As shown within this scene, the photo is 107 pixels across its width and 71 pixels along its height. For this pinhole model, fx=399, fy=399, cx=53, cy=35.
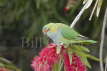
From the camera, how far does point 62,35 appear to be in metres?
1.07

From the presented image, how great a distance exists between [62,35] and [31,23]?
1.65 m

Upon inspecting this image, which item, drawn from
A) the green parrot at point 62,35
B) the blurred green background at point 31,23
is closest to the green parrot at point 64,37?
the green parrot at point 62,35

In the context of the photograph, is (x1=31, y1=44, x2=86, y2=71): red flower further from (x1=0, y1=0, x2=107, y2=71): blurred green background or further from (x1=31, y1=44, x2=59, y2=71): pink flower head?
(x1=0, y1=0, x2=107, y2=71): blurred green background

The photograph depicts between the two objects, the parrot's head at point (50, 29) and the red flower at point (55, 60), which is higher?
the parrot's head at point (50, 29)

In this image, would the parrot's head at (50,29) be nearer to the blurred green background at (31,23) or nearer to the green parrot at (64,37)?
the green parrot at (64,37)

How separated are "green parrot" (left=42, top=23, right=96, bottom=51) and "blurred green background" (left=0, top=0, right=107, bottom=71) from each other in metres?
0.82

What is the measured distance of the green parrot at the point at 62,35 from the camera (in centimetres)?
105

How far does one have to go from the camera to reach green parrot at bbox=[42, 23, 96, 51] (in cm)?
105

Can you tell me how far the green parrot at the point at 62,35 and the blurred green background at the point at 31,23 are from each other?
82 cm

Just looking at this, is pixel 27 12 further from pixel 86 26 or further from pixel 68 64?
pixel 68 64

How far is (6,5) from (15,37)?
0.50 meters

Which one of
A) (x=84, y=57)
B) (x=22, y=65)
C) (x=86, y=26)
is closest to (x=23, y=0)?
(x=86, y=26)

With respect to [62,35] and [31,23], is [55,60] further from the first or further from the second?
[31,23]

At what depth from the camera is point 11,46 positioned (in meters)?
3.10
